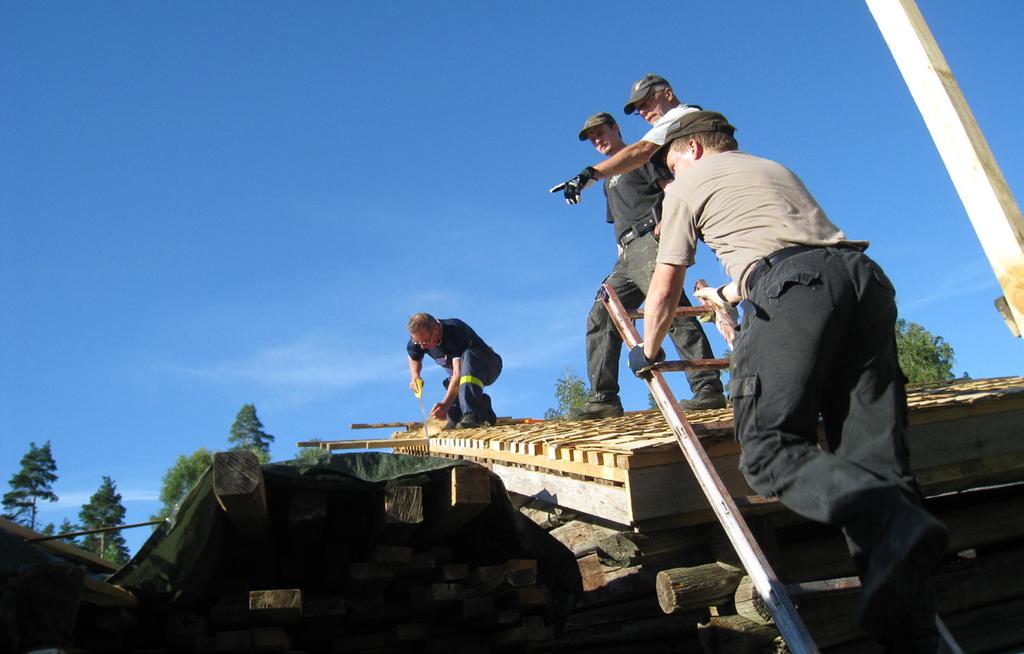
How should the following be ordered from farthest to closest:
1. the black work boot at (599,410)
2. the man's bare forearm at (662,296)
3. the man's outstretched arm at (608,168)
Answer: the black work boot at (599,410), the man's outstretched arm at (608,168), the man's bare forearm at (662,296)

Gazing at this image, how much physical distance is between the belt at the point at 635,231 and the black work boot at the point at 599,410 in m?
1.37

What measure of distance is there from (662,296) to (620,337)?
304 cm

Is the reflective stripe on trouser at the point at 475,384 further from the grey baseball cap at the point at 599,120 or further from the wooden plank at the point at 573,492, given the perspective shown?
the grey baseball cap at the point at 599,120

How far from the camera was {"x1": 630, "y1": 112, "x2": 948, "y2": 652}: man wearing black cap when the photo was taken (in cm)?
254

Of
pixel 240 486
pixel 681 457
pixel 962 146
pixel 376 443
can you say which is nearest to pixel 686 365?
pixel 681 457

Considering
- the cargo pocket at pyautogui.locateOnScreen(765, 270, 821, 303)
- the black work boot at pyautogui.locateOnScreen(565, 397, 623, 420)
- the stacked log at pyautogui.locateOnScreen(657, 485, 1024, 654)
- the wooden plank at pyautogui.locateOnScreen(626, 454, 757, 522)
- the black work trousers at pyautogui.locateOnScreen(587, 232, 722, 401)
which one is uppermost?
the black work trousers at pyautogui.locateOnScreen(587, 232, 722, 401)

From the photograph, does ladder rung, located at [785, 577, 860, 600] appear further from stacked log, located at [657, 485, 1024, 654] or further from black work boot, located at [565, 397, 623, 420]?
black work boot, located at [565, 397, 623, 420]

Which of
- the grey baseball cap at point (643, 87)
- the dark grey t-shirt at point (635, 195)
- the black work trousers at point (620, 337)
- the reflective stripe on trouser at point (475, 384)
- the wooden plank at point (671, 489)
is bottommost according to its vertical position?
the wooden plank at point (671, 489)

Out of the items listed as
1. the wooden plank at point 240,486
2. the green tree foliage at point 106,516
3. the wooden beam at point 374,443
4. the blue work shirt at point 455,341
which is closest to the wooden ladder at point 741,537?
the wooden plank at point 240,486

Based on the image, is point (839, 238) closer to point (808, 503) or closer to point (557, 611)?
point (808, 503)

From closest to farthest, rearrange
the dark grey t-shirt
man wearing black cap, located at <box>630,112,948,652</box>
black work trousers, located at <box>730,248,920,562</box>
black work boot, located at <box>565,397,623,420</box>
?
man wearing black cap, located at <box>630,112,948,652</box> < black work trousers, located at <box>730,248,920,562</box> < the dark grey t-shirt < black work boot, located at <box>565,397,623,420</box>

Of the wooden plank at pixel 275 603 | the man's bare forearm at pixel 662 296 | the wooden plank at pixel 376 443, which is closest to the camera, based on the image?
the wooden plank at pixel 275 603

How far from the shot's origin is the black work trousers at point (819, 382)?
2.74 meters

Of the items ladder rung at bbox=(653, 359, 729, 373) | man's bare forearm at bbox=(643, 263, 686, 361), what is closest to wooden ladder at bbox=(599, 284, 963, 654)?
ladder rung at bbox=(653, 359, 729, 373)
